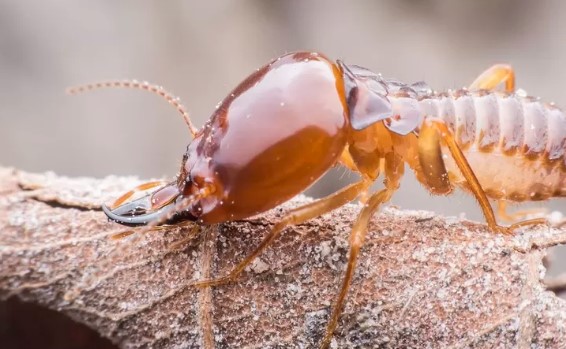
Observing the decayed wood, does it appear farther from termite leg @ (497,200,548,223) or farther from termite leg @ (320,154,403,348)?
termite leg @ (497,200,548,223)

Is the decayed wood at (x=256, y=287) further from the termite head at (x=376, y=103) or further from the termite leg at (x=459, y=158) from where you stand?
the termite head at (x=376, y=103)

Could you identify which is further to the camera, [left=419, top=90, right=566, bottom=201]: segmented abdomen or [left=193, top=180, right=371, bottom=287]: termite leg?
[left=419, top=90, right=566, bottom=201]: segmented abdomen

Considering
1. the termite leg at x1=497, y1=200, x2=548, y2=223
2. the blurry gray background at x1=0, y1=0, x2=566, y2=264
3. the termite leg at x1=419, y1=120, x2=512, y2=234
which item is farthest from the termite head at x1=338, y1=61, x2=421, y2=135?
the blurry gray background at x1=0, y1=0, x2=566, y2=264

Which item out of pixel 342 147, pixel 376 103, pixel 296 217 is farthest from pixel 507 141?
pixel 296 217

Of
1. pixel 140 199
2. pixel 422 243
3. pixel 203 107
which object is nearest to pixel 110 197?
pixel 140 199

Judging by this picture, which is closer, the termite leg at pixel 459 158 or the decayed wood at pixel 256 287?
the decayed wood at pixel 256 287

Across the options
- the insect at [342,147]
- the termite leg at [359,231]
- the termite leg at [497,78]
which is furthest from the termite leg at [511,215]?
the termite leg at [359,231]

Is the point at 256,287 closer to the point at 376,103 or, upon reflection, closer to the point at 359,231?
the point at 359,231
